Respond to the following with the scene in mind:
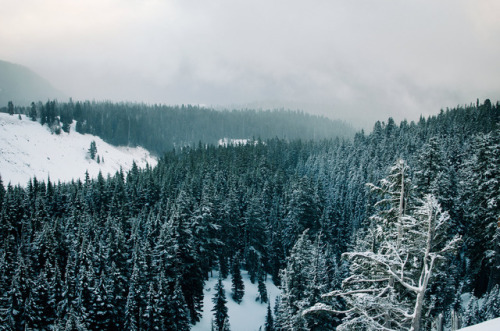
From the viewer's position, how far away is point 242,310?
154 ft

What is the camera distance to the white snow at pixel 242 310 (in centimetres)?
4366

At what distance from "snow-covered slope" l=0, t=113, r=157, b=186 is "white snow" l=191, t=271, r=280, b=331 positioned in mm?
76777

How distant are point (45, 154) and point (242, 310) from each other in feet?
422

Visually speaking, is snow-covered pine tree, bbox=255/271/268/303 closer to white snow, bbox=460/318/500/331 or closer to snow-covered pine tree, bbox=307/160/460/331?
snow-covered pine tree, bbox=307/160/460/331

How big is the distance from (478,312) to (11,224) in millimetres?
65425

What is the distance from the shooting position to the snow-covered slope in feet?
399

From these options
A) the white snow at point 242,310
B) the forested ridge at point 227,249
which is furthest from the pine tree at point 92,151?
the white snow at point 242,310

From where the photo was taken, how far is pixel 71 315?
28.3 meters

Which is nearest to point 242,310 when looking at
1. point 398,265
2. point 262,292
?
Result: point 262,292

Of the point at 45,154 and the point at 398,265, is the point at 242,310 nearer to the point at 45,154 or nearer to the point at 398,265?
the point at 398,265

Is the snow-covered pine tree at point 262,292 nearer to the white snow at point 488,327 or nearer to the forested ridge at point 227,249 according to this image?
the forested ridge at point 227,249

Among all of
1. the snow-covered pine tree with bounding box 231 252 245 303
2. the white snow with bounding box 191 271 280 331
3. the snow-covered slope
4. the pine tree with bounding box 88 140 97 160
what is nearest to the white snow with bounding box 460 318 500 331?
the white snow with bounding box 191 271 280 331

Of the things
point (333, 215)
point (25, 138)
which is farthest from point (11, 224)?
point (25, 138)

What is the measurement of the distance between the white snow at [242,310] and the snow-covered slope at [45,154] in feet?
252
